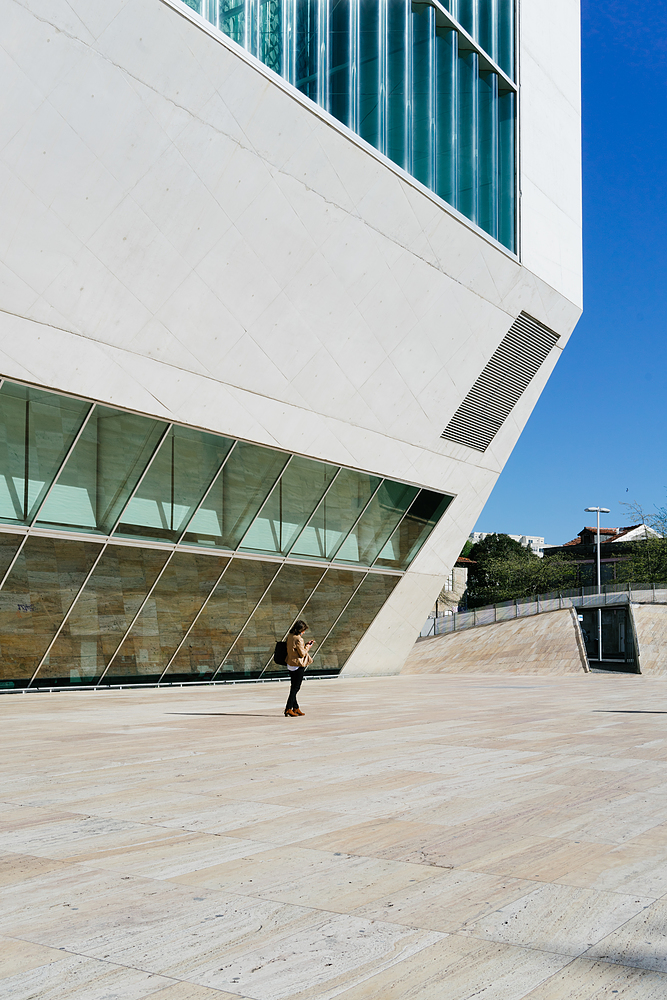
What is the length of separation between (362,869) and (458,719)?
968 cm

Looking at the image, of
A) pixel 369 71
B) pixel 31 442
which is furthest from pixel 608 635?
pixel 31 442

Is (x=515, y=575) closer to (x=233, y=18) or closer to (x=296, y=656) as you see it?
(x=233, y=18)

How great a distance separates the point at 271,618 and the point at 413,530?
19.2ft

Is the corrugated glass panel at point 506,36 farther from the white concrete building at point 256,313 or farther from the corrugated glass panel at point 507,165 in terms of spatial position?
the corrugated glass panel at point 507,165

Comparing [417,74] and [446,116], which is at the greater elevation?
[417,74]

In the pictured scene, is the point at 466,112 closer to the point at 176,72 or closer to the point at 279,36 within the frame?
the point at 279,36

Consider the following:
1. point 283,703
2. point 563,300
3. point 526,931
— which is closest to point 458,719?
point 283,703

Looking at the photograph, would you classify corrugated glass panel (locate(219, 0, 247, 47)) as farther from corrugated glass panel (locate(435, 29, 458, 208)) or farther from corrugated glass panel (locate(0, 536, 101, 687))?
corrugated glass panel (locate(0, 536, 101, 687))

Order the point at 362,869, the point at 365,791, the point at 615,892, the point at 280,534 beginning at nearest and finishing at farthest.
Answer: the point at 615,892
the point at 362,869
the point at 365,791
the point at 280,534

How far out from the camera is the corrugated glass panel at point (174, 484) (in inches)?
768

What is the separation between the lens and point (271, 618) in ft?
79.5

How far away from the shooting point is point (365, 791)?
25.1 feet

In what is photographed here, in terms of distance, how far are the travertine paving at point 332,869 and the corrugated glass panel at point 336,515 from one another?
13.1 meters

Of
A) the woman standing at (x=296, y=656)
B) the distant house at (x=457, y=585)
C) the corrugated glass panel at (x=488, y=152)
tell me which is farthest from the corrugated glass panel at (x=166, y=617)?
the distant house at (x=457, y=585)
